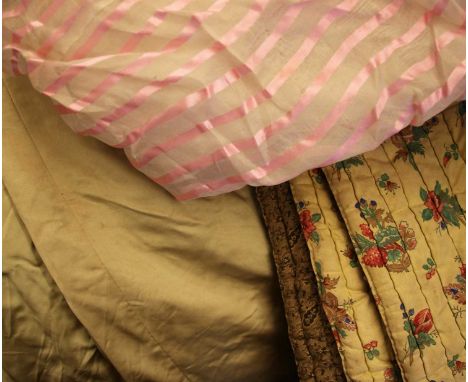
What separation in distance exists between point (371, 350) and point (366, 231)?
0.16 metres

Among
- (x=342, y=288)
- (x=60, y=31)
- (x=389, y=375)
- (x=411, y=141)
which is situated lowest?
(x=389, y=375)

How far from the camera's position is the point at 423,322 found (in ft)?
2.15

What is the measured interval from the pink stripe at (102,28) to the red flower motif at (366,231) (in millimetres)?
400

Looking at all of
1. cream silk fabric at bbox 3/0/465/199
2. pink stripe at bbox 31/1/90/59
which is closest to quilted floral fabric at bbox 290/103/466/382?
cream silk fabric at bbox 3/0/465/199

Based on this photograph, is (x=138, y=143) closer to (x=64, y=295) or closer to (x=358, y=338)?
(x=64, y=295)

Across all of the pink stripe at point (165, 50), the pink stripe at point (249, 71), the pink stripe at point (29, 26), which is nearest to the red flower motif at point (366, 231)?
the pink stripe at point (249, 71)

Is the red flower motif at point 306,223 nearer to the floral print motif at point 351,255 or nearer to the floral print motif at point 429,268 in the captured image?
the floral print motif at point 351,255

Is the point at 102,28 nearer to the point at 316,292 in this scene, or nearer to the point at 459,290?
the point at 316,292

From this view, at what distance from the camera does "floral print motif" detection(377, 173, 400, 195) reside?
70 cm

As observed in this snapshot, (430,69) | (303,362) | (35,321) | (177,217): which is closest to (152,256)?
(177,217)

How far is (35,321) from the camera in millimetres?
639

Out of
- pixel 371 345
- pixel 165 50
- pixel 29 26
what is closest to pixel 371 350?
pixel 371 345

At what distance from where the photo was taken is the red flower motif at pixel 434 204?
2.28 ft

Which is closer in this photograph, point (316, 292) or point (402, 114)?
point (402, 114)
